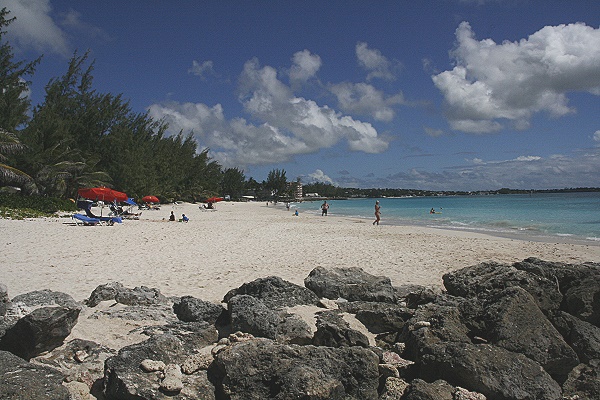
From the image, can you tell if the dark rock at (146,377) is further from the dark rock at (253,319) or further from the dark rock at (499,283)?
the dark rock at (499,283)

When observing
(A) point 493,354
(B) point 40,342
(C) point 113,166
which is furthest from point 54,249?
(C) point 113,166

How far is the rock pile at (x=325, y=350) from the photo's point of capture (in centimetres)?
400

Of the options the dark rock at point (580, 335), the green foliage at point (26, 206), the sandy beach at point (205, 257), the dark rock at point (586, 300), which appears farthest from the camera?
the green foliage at point (26, 206)

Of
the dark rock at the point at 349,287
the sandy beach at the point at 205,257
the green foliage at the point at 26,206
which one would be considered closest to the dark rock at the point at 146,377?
the sandy beach at the point at 205,257

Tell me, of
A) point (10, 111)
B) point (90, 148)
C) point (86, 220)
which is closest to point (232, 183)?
point (90, 148)

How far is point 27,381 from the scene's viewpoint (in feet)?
11.9

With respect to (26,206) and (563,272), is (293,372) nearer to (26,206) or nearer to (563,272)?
(563,272)

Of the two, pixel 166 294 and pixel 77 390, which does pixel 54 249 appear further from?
pixel 77 390

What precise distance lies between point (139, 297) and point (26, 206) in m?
21.3

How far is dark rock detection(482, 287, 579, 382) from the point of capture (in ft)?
15.2

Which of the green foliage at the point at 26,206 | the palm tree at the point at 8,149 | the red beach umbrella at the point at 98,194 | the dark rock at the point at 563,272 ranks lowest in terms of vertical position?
the dark rock at the point at 563,272

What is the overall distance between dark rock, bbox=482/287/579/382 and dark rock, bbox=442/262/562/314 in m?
0.83

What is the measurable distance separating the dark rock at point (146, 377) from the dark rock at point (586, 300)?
5.04m

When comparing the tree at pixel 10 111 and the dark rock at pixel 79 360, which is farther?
the tree at pixel 10 111
